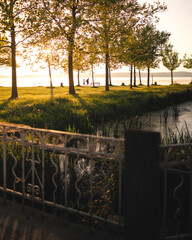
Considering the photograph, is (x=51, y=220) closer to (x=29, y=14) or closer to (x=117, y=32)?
(x=29, y=14)

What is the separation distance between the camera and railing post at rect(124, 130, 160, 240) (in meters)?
2.73

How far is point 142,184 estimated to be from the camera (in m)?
2.80

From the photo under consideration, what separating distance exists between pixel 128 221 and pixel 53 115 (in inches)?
360

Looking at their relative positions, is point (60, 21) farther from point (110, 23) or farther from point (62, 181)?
point (62, 181)

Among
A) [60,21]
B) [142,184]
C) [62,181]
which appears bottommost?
[62,181]

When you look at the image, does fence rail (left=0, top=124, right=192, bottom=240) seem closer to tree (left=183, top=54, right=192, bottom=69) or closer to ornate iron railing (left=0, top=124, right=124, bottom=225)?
ornate iron railing (left=0, top=124, right=124, bottom=225)

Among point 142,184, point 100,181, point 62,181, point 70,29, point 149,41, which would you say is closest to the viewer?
point 142,184

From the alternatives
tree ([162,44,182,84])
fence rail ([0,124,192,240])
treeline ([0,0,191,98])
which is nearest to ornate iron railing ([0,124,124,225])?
fence rail ([0,124,192,240])

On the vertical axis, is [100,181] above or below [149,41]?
below

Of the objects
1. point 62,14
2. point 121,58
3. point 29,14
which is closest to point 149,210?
point 29,14

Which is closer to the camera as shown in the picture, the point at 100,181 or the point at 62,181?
the point at 100,181

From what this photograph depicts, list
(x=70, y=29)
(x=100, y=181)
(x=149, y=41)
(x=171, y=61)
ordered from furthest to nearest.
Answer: (x=171, y=61), (x=149, y=41), (x=70, y=29), (x=100, y=181)

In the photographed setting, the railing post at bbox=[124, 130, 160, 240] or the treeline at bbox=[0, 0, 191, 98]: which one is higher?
the treeline at bbox=[0, 0, 191, 98]

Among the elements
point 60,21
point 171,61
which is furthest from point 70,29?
point 171,61
